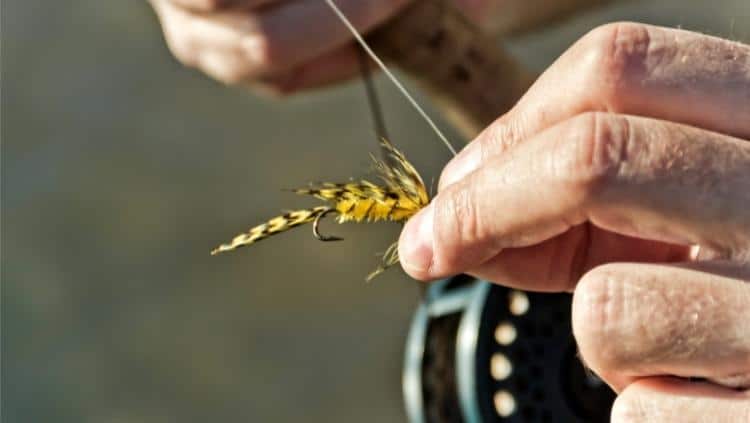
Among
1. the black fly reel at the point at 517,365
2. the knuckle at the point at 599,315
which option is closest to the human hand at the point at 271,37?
the black fly reel at the point at 517,365

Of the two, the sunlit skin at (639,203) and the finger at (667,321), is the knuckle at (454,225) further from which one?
the finger at (667,321)

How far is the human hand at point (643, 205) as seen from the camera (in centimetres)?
89

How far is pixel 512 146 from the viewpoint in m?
1.00

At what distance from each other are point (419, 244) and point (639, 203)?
0.65ft

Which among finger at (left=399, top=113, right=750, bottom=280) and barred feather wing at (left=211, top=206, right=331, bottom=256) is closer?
finger at (left=399, top=113, right=750, bottom=280)

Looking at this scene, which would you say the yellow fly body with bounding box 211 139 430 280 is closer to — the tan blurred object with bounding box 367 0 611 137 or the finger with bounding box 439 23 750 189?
the finger with bounding box 439 23 750 189

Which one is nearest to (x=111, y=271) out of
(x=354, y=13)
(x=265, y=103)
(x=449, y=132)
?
(x=265, y=103)

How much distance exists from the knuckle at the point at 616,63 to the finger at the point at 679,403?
0.78 feet

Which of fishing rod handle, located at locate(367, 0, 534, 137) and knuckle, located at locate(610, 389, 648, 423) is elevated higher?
fishing rod handle, located at locate(367, 0, 534, 137)

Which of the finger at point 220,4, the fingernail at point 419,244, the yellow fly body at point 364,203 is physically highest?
the finger at point 220,4

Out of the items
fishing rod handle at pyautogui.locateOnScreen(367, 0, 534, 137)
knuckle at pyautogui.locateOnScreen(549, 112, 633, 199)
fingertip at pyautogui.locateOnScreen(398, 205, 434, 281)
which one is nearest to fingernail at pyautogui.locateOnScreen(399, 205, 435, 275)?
fingertip at pyautogui.locateOnScreen(398, 205, 434, 281)

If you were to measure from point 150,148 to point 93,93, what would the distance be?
0.98ft

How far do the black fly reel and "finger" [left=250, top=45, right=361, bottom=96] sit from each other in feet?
1.50

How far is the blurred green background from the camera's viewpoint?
10.7 ft
